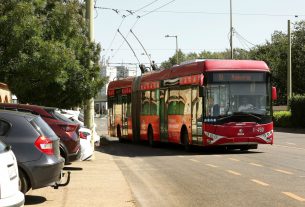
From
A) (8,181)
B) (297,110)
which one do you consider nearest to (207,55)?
(297,110)

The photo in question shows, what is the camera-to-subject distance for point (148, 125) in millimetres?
28953

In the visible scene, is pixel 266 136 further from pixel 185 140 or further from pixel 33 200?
pixel 33 200

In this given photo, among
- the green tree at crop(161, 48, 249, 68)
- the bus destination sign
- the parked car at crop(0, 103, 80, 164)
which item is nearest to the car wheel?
the parked car at crop(0, 103, 80, 164)

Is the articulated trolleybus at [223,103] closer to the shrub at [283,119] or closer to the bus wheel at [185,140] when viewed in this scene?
the bus wheel at [185,140]

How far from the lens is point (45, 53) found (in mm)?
19016

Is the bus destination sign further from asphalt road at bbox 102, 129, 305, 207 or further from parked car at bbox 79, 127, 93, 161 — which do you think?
parked car at bbox 79, 127, 93, 161

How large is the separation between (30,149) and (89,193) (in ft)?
7.41

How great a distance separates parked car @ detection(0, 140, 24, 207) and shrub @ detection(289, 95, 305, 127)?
125 ft

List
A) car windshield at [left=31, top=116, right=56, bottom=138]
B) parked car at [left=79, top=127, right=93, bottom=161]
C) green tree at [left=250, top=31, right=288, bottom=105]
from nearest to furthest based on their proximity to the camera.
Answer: car windshield at [left=31, top=116, right=56, bottom=138] → parked car at [left=79, top=127, right=93, bottom=161] → green tree at [left=250, top=31, right=288, bottom=105]

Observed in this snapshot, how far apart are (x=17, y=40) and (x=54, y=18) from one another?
5297 mm

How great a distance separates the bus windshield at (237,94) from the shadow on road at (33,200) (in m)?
11.3

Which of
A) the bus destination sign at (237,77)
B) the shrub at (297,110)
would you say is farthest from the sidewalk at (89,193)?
the shrub at (297,110)

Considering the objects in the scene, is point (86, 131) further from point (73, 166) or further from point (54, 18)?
point (54, 18)

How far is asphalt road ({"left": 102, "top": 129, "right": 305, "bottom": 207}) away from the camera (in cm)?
1134
